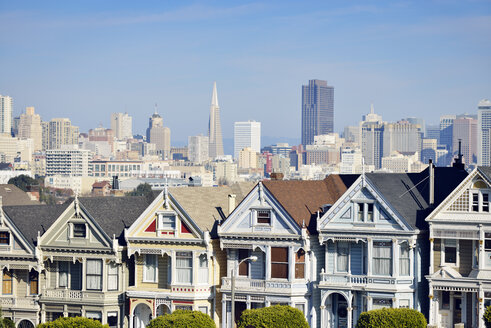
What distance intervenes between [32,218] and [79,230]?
11.1 feet

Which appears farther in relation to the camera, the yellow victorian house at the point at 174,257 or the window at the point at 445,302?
the yellow victorian house at the point at 174,257

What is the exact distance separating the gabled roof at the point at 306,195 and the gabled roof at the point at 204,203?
3.48 meters

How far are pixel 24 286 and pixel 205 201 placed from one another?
9.46 meters

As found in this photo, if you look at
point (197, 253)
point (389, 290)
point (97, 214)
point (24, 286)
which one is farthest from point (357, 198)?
Result: point (24, 286)

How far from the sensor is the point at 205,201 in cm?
5706

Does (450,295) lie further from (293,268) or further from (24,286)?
(24,286)

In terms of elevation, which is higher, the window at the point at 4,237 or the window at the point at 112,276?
the window at the point at 4,237

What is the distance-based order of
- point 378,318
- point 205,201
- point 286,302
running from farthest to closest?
point 205,201 → point 286,302 → point 378,318

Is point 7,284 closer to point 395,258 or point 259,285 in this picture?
point 259,285

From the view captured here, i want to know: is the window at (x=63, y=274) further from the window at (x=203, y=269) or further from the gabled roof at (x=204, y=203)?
the window at (x=203, y=269)

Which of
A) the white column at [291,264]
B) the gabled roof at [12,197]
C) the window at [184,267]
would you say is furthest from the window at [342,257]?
the gabled roof at [12,197]

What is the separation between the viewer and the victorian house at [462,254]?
49719 millimetres

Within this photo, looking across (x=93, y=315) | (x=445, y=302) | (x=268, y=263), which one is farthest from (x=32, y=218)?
(x=445, y=302)

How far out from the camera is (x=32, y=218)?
59750 mm
